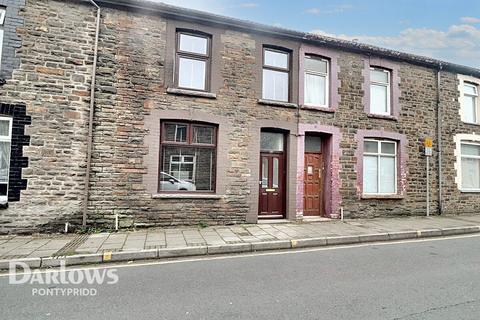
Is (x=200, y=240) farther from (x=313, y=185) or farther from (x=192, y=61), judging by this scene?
(x=192, y=61)

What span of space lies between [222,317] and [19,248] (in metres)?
5.35

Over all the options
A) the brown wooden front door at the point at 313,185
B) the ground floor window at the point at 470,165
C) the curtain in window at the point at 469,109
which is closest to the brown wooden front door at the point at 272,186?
the brown wooden front door at the point at 313,185

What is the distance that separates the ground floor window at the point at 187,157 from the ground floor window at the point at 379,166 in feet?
20.1

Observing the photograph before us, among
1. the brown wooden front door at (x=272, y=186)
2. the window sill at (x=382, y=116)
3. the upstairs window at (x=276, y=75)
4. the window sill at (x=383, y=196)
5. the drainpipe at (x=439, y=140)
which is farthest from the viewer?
the drainpipe at (x=439, y=140)

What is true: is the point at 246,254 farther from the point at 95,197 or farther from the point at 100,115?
the point at 100,115

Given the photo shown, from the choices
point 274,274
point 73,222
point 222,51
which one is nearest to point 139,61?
point 222,51

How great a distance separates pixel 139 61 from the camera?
8.88 metres

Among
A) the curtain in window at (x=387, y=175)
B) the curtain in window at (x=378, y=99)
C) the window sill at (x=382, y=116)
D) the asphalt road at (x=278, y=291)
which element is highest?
the curtain in window at (x=378, y=99)

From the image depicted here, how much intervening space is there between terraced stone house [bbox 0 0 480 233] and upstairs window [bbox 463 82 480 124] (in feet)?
3.68

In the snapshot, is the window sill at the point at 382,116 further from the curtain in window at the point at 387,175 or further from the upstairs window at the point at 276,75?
the upstairs window at the point at 276,75

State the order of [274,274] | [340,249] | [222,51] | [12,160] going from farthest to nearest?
[222,51]
[12,160]
[340,249]
[274,274]

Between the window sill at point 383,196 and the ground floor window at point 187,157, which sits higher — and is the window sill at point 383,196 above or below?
below

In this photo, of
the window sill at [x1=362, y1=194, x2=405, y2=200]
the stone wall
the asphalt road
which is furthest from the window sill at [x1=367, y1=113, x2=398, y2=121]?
the stone wall

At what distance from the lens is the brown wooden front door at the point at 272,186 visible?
33.4 feet
